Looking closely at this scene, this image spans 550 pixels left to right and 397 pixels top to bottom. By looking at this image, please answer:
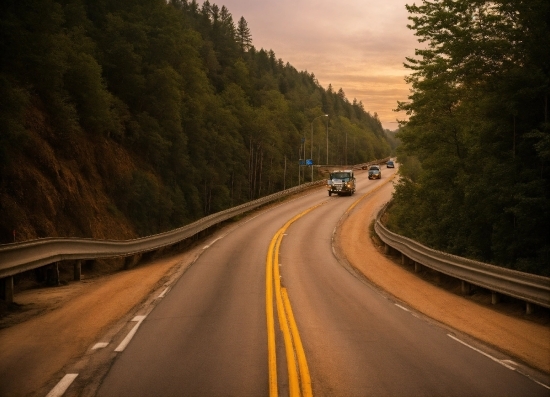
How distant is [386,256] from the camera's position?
78.2ft

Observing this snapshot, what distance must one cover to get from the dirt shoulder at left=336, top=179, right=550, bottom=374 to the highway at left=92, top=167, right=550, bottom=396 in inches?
28.3

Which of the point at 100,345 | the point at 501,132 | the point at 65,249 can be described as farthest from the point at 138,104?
the point at 100,345

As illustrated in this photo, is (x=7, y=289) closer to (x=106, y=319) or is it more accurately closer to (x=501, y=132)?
(x=106, y=319)

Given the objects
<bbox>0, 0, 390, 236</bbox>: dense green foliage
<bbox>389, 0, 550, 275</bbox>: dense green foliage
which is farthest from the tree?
<bbox>389, 0, 550, 275</bbox>: dense green foliage

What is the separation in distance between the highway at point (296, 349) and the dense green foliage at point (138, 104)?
38.1ft

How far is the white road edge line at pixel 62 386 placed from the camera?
6146mm

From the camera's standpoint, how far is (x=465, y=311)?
12.2 metres

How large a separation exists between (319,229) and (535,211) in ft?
58.6

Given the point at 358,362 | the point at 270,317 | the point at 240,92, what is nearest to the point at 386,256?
the point at 270,317

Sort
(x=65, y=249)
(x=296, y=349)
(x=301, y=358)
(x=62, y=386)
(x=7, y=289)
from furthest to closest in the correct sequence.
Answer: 1. (x=65, y=249)
2. (x=7, y=289)
3. (x=296, y=349)
4. (x=301, y=358)
5. (x=62, y=386)

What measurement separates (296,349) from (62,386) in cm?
369

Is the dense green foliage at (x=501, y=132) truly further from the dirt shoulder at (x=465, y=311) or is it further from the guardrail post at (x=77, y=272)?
the guardrail post at (x=77, y=272)

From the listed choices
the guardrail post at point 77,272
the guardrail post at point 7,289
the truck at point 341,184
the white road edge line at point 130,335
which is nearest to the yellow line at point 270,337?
the white road edge line at point 130,335

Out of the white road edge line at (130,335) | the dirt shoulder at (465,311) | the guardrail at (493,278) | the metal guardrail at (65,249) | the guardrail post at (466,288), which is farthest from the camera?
the guardrail post at (466,288)
